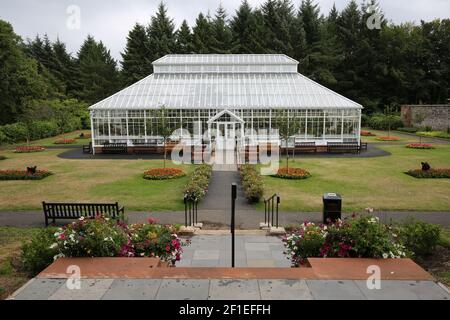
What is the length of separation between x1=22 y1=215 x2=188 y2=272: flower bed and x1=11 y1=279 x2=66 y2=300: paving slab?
0.91 m

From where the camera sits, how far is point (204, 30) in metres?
59.0

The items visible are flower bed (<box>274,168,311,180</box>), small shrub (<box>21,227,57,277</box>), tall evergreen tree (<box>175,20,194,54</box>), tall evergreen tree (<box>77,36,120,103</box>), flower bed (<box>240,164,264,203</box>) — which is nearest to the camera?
small shrub (<box>21,227,57,277</box>)

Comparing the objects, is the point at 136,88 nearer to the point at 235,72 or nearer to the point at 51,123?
the point at 235,72

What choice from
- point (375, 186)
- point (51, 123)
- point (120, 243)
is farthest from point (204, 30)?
point (120, 243)

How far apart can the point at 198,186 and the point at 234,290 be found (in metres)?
9.51

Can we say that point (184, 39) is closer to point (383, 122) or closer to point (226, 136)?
point (383, 122)

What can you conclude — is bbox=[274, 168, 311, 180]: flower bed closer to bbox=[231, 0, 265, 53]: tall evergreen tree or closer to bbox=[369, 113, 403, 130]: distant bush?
bbox=[369, 113, 403, 130]: distant bush

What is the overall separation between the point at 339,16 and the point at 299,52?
14.4 m

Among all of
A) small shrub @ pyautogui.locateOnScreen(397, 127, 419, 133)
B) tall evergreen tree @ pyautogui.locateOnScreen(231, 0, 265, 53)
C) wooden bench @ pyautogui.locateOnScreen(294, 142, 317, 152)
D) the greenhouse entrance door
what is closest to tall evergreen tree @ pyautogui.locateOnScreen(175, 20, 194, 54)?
tall evergreen tree @ pyautogui.locateOnScreen(231, 0, 265, 53)

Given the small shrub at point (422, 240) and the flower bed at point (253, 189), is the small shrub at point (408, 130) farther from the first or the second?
the small shrub at point (422, 240)

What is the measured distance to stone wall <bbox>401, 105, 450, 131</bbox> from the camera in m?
43.2

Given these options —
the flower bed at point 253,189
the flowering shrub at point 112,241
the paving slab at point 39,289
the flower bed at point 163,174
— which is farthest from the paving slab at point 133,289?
the flower bed at point 163,174

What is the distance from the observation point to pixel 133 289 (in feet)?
18.0

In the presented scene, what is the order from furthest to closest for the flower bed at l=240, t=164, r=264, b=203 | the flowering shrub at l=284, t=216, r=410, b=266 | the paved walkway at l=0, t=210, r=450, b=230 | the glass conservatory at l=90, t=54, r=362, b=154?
the glass conservatory at l=90, t=54, r=362, b=154, the flower bed at l=240, t=164, r=264, b=203, the paved walkway at l=0, t=210, r=450, b=230, the flowering shrub at l=284, t=216, r=410, b=266
